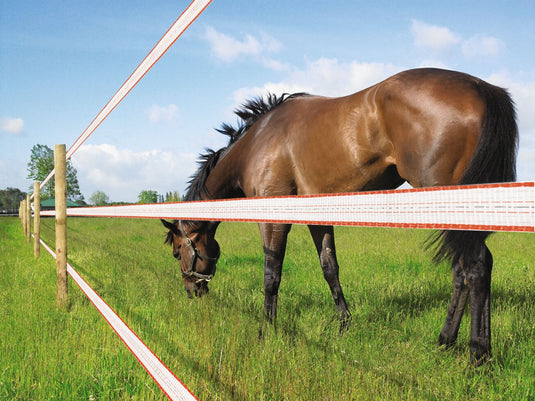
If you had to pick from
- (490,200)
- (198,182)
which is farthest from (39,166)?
(490,200)

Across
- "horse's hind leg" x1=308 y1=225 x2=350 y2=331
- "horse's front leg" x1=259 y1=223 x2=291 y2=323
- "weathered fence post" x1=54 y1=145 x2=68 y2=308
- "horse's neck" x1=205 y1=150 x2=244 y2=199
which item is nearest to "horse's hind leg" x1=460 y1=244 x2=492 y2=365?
"horse's hind leg" x1=308 y1=225 x2=350 y2=331

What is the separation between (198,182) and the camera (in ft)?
14.8

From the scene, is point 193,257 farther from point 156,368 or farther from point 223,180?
point 156,368

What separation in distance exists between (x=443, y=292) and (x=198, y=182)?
3.21 metres

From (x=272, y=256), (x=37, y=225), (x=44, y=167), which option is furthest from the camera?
(x=44, y=167)

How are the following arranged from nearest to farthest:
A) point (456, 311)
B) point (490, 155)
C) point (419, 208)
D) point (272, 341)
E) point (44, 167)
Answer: point (419, 208) → point (490, 155) → point (272, 341) → point (456, 311) → point (44, 167)

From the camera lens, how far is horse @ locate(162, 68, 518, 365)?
2.56 metres

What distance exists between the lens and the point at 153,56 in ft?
8.67

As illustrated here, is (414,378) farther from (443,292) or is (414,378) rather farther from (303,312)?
(443,292)

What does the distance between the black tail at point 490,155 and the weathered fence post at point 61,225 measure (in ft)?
12.7

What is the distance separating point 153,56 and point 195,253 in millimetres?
2489

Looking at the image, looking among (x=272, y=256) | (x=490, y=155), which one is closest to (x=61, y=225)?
(x=272, y=256)

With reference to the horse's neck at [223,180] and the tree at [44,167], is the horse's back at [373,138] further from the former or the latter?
the tree at [44,167]

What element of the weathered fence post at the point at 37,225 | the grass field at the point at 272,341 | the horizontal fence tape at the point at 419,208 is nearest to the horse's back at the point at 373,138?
the grass field at the point at 272,341
